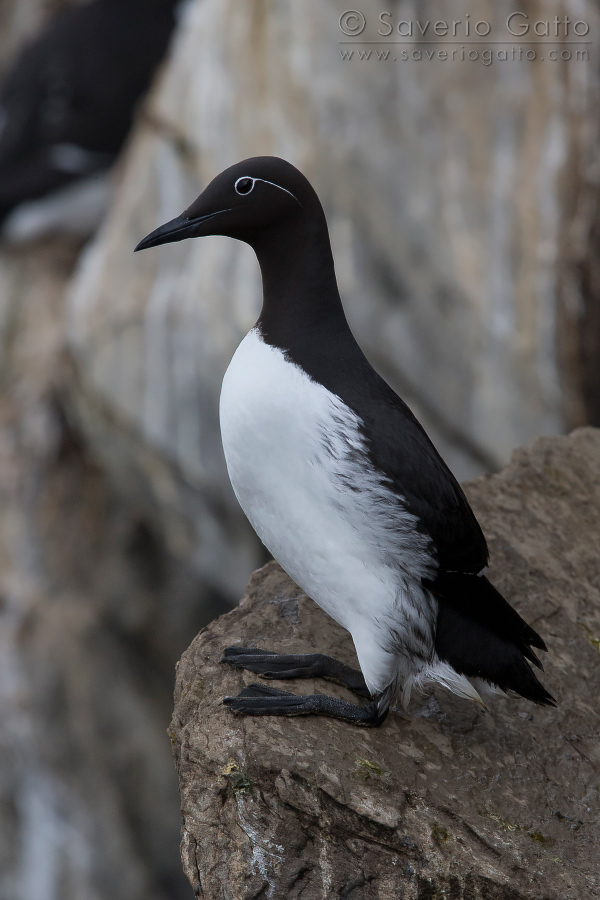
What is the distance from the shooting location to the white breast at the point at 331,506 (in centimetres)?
236

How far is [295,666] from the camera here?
102 inches

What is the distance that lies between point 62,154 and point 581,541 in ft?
18.1

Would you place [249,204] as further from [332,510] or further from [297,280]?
[332,510]

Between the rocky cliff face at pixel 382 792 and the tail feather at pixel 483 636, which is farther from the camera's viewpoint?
the tail feather at pixel 483 636

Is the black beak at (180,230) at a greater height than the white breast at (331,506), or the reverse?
the black beak at (180,230)

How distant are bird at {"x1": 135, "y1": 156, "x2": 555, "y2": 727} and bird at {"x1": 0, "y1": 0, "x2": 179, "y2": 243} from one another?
522 cm

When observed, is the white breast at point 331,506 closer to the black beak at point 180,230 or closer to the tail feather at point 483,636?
the tail feather at point 483,636

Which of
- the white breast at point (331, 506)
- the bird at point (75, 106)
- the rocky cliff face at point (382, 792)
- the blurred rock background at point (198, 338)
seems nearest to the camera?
the rocky cliff face at point (382, 792)

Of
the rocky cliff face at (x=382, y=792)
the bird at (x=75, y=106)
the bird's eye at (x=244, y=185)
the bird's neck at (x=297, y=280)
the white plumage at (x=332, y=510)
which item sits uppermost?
the bird at (x=75, y=106)

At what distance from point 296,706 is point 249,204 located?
129 centimetres

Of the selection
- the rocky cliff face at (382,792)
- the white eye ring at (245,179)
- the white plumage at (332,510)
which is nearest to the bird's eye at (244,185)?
the white eye ring at (245,179)

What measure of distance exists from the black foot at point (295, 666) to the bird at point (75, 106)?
223 inches

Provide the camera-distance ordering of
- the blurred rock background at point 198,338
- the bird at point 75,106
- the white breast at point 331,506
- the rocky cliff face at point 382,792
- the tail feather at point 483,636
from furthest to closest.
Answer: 1. the bird at point 75,106
2. the blurred rock background at point 198,338
3. the tail feather at point 483,636
4. the white breast at point 331,506
5. the rocky cliff face at point 382,792

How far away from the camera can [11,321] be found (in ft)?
25.0
